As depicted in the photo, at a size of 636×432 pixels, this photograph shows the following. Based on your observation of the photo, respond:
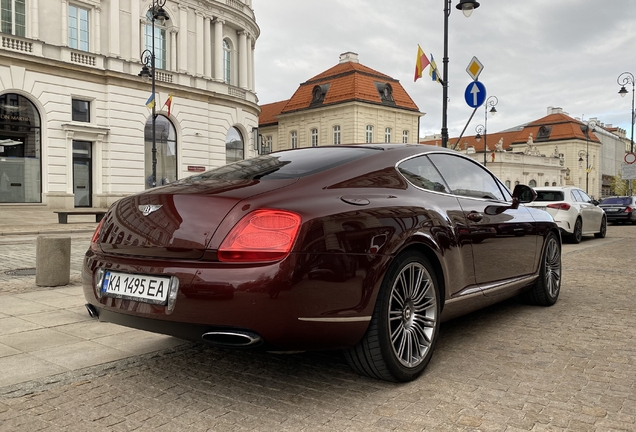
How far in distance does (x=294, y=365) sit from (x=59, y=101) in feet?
88.2

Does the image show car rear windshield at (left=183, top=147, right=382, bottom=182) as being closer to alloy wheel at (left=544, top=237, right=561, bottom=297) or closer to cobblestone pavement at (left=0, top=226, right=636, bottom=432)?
cobblestone pavement at (left=0, top=226, right=636, bottom=432)

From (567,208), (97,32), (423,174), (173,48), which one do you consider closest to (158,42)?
(173,48)

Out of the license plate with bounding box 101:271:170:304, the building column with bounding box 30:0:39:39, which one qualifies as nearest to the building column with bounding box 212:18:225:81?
the building column with bounding box 30:0:39:39

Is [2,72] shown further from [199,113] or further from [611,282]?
[611,282]

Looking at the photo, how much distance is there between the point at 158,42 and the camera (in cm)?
3225

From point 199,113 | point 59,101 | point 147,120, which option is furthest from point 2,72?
point 199,113

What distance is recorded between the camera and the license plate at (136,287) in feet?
9.93

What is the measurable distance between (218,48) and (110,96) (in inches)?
356

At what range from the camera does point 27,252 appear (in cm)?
1102

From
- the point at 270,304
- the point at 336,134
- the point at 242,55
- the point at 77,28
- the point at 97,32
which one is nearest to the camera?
the point at 270,304

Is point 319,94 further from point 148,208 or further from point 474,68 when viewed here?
point 148,208

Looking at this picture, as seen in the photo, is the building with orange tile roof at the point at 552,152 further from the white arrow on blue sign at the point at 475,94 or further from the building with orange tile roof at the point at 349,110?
the white arrow on blue sign at the point at 475,94

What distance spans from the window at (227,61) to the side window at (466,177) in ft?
110

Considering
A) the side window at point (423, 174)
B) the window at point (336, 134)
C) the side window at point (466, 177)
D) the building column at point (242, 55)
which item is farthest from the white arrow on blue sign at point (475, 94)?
the window at point (336, 134)
